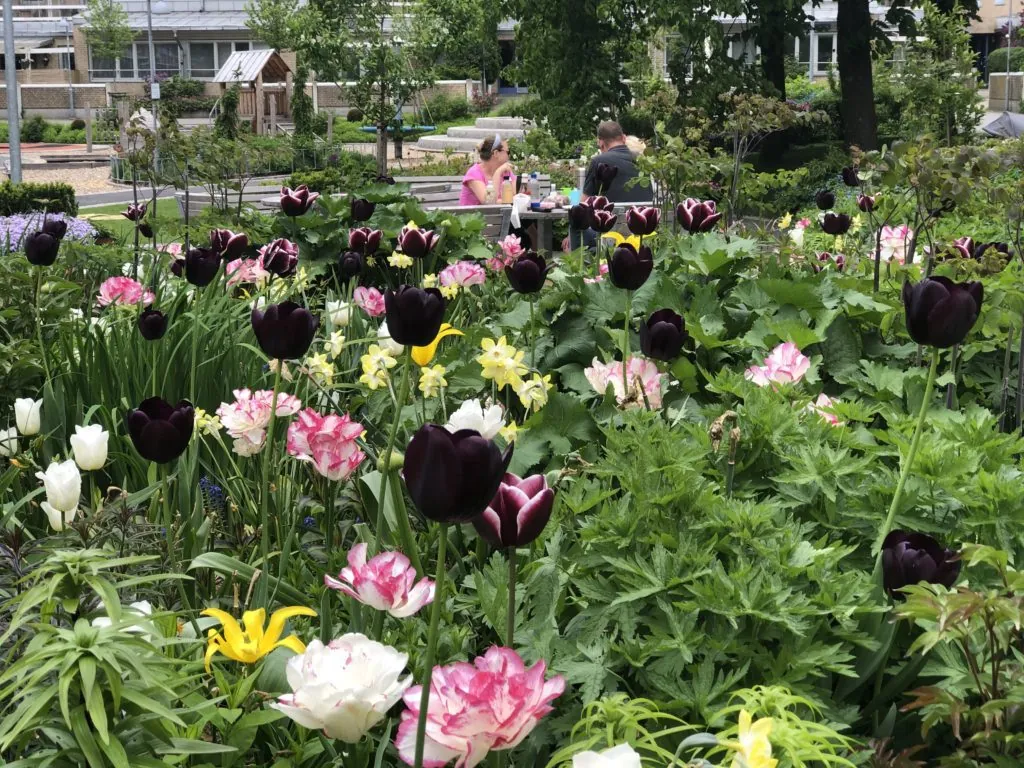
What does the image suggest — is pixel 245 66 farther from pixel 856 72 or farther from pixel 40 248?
pixel 40 248

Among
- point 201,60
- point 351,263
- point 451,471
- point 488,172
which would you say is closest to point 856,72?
point 488,172

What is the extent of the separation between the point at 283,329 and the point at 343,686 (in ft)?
3.26

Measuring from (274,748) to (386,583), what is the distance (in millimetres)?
430

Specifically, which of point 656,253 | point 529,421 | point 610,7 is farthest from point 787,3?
point 529,421

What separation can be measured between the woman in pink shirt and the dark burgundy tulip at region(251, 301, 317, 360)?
30.5ft

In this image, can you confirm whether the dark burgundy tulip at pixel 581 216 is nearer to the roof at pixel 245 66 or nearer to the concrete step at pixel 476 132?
the concrete step at pixel 476 132

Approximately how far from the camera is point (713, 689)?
66.1 inches

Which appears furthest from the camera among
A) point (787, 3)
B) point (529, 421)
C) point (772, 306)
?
point (787, 3)

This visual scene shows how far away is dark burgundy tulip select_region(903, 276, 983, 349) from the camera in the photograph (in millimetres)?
1960

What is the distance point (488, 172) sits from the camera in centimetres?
1191

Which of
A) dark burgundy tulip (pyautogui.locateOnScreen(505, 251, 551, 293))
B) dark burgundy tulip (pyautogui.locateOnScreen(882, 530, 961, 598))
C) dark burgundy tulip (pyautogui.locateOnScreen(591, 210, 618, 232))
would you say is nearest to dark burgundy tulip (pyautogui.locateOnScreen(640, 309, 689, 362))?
dark burgundy tulip (pyautogui.locateOnScreen(505, 251, 551, 293))

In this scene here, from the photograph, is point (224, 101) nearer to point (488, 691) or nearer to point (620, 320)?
point (620, 320)

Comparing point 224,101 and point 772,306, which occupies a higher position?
point 224,101

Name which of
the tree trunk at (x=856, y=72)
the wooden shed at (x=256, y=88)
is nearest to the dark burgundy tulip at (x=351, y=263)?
the tree trunk at (x=856, y=72)
